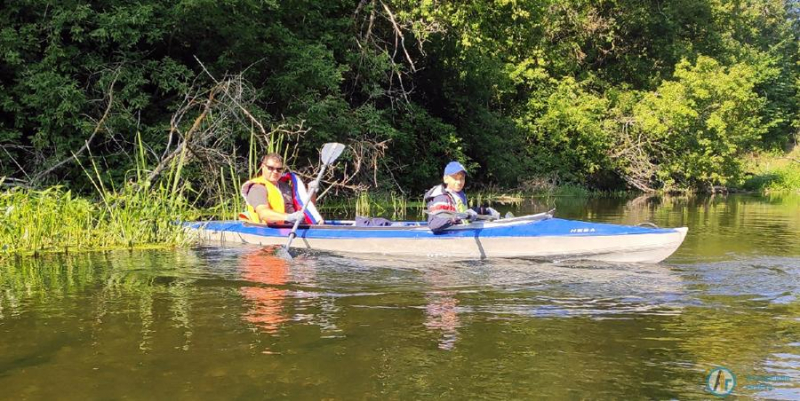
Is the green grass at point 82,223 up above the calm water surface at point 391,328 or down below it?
above

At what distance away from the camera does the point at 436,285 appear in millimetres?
6820

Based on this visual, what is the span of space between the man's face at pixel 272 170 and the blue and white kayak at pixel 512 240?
0.66 meters

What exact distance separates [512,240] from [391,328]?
319 cm

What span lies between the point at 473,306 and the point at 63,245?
5.03 meters

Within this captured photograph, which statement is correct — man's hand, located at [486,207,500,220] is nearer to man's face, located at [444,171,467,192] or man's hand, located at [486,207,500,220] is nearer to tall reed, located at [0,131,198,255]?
man's face, located at [444,171,467,192]

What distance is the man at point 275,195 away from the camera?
9234 millimetres

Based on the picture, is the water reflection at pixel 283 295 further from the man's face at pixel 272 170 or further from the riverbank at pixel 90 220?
the riverbank at pixel 90 220

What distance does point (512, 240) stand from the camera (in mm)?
8102

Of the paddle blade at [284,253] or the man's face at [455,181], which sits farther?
the man's face at [455,181]

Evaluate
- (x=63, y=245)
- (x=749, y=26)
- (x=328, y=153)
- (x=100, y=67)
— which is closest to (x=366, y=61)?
(x=100, y=67)

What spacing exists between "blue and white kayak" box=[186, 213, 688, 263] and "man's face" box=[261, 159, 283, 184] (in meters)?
0.66

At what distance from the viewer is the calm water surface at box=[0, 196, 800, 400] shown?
4.00 metres

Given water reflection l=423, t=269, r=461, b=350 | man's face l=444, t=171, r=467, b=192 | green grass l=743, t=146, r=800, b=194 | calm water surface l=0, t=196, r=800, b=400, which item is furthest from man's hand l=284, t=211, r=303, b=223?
green grass l=743, t=146, r=800, b=194

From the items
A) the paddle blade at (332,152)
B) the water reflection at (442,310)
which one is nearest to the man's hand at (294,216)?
the paddle blade at (332,152)
